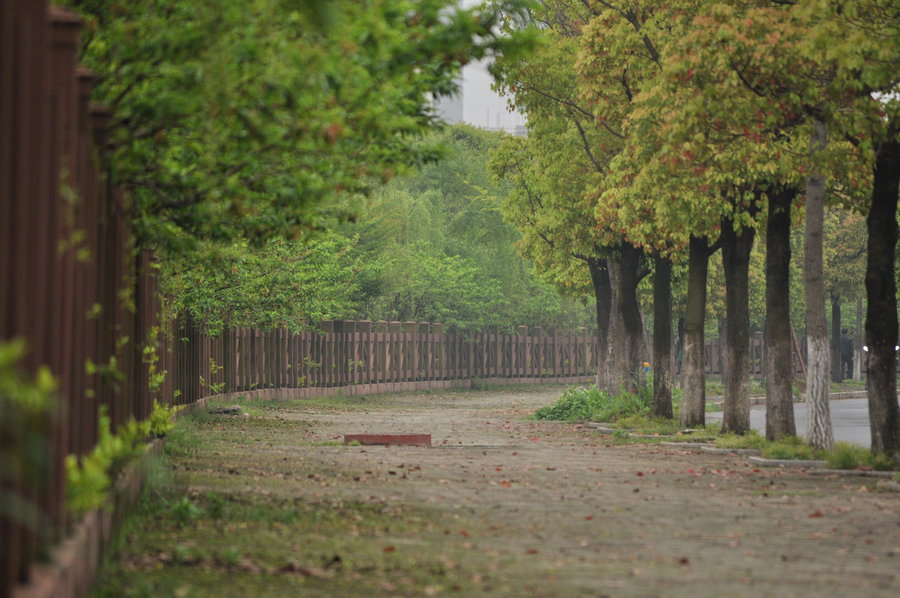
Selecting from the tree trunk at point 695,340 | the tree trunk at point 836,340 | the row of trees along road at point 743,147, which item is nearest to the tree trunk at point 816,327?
the row of trees along road at point 743,147

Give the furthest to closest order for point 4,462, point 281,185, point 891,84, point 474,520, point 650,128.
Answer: point 650,128, point 891,84, point 474,520, point 281,185, point 4,462

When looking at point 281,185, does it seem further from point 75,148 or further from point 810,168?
point 810,168

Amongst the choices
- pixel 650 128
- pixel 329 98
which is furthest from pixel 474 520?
pixel 650 128

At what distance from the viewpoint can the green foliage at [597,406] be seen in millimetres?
31656

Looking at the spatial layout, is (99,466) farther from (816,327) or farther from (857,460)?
(816,327)

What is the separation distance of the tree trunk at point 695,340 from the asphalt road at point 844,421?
248 centimetres

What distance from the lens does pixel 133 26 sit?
29.3 ft

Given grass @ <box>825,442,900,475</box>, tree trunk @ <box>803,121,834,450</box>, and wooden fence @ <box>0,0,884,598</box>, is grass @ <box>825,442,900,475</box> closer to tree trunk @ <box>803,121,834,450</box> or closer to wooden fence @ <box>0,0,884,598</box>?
tree trunk @ <box>803,121,834,450</box>

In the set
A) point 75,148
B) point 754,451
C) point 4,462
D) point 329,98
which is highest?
point 329,98

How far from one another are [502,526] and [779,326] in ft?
37.0

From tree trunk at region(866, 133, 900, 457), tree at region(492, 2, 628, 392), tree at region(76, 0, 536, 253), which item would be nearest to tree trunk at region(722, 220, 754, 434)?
tree trunk at region(866, 133, 900, 457)

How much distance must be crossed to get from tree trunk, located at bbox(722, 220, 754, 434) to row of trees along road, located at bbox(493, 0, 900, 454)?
37 millimetres

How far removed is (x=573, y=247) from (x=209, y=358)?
33.0ft

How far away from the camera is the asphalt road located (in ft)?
94.3
